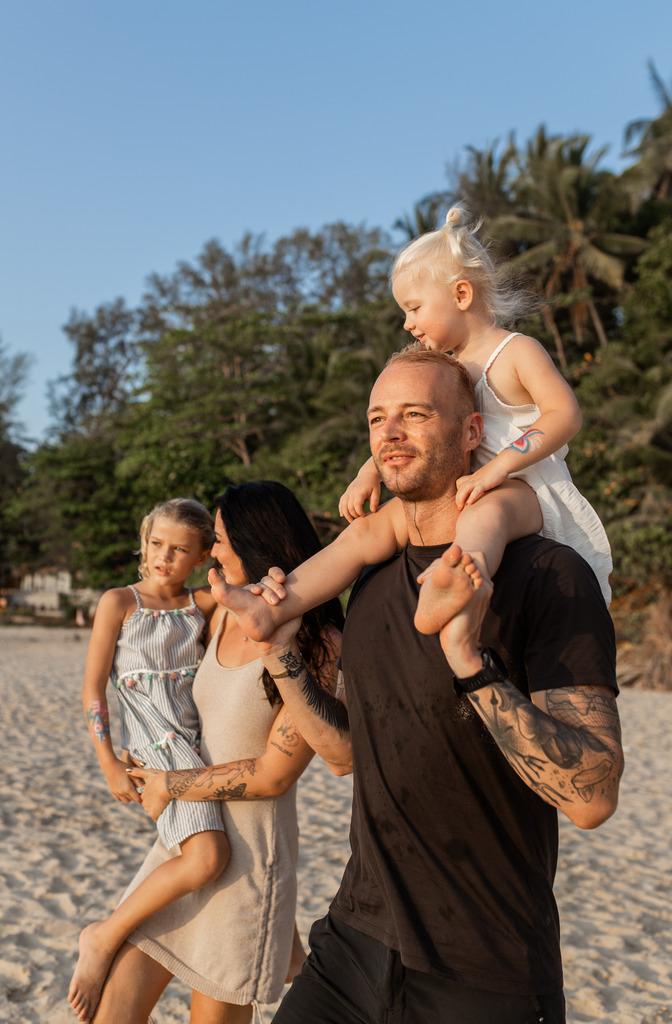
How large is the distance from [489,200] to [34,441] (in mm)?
27498

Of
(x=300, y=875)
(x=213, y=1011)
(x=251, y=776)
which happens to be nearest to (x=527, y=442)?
(x=251, y=776)

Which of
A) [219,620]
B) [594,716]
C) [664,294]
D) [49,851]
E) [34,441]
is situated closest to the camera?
[594,716]

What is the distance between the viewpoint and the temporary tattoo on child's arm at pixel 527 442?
2.01 metres

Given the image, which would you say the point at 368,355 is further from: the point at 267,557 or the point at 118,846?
the point at 267,557

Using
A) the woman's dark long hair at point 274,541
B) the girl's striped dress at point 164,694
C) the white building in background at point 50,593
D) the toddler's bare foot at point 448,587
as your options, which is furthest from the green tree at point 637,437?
the white building in background at point 50,593

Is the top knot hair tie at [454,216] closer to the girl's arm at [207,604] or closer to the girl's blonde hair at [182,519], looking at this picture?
the girl's blonde hair at [182,519]

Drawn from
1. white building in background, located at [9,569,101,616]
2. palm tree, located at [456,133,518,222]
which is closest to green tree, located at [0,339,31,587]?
white building in background, located at [9,569,101,616]

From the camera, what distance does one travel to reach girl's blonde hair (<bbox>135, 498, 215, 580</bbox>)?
123 inches

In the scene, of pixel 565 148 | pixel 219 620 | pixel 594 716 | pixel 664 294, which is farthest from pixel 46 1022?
pixel 565 148

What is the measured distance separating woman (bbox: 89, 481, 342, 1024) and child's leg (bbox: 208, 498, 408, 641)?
18.4 inches

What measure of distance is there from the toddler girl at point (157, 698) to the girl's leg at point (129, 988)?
0.03 m

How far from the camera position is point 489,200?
29141 mm

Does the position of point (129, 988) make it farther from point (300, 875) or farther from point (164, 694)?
point (300, 875)

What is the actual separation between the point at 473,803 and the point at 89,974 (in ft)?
4.60
